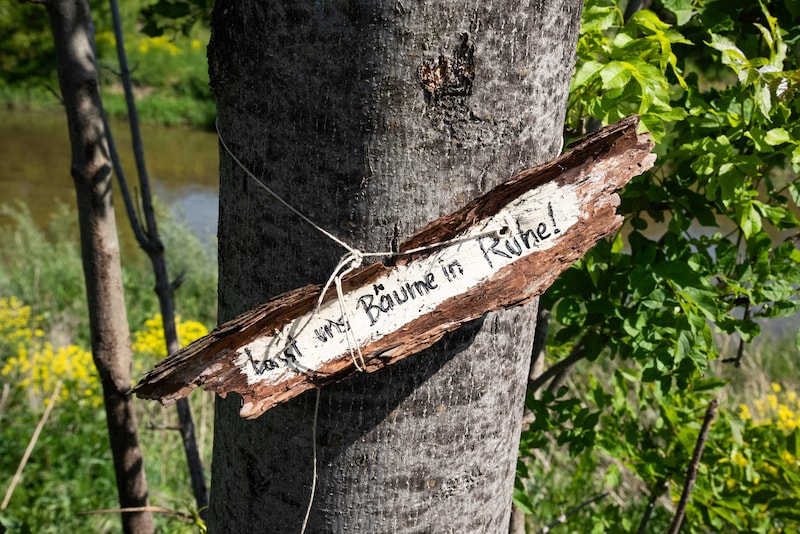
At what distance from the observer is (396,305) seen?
0.73 m

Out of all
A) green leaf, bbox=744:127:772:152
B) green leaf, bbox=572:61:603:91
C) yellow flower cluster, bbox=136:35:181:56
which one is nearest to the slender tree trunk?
yellow flower cluster, bbox=136:35:181:56

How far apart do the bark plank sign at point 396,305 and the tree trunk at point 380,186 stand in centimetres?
4

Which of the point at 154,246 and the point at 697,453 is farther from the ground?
the point at 154,246

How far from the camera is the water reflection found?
10.2 m

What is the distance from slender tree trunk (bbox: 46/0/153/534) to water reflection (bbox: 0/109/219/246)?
6.56 meters

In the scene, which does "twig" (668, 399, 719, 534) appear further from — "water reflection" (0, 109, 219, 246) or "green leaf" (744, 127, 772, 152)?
"water reflection" (0, 109, 219, 246)

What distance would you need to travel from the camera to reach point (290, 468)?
2.75 feet

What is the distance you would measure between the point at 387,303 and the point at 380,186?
5.1 inches

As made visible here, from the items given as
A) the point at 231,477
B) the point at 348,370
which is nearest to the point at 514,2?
the point at 348,370

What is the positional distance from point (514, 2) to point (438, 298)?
1.05 ft

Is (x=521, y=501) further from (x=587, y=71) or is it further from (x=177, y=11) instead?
(x=177, y=11)

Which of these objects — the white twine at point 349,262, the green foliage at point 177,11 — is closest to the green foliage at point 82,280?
the green foliage at point 177,11

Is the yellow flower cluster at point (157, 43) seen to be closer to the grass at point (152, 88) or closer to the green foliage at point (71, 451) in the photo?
the grass at point (152, 88)

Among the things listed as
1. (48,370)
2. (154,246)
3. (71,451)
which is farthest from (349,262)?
(48,370)
